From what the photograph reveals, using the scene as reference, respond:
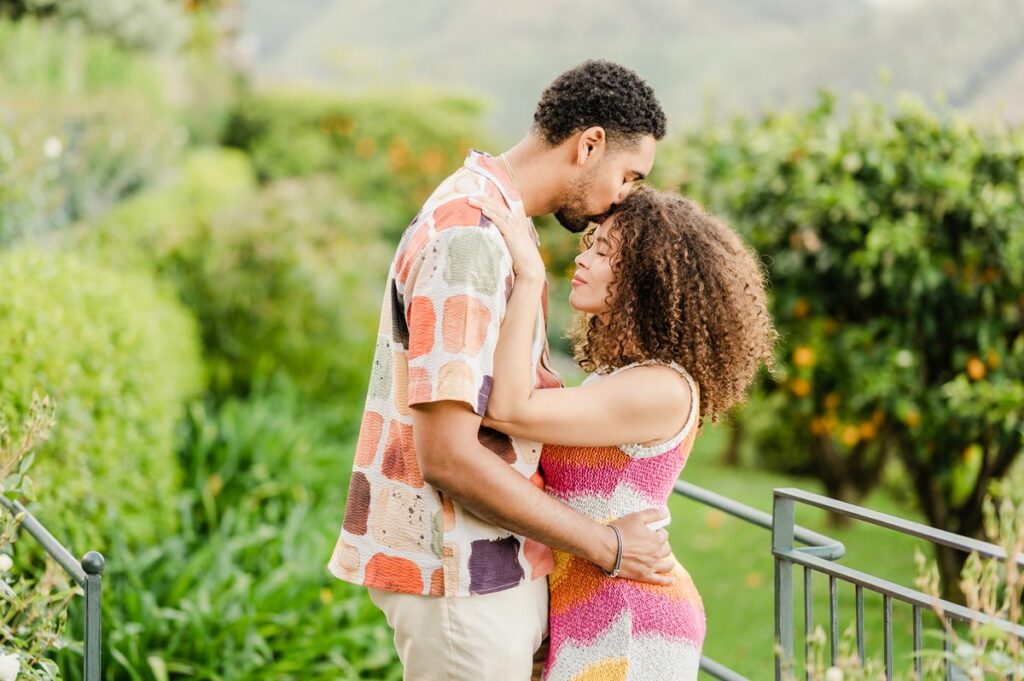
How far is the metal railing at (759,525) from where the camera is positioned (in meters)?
2.55

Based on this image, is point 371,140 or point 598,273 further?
point 371,140

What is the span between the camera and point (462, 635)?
2.21 metres

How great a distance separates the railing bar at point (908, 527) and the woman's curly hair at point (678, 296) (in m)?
0.32

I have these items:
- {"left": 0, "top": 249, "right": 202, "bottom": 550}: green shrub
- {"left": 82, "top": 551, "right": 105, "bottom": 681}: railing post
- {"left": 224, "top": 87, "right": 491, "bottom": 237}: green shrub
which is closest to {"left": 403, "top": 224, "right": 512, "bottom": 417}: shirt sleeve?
{"left": 82, "top": 551, "right": 105, "bottom": 681}: railing post

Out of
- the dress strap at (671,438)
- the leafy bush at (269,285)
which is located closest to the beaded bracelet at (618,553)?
the dress strap at (671,438)

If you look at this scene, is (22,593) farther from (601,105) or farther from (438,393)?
(601,105)

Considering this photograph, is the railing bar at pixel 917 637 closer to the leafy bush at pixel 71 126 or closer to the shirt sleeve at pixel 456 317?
the shirt sleeve at pixel 456 317

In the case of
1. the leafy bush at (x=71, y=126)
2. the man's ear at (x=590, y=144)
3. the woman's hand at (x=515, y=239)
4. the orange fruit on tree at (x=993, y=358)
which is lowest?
the orange fruit on tree at (x=993, y=358)

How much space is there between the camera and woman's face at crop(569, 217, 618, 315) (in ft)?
7.82

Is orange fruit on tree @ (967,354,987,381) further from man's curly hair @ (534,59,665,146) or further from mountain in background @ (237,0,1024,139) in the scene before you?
mountain in background @ (237,0,1024,139)

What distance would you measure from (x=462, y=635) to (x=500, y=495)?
32 cm

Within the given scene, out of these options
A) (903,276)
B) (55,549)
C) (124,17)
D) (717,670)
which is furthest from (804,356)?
(124,17)

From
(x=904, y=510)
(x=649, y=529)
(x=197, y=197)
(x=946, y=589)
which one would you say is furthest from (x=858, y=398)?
(x=197, y=197)

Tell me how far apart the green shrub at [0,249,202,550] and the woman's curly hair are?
222 centimetres
